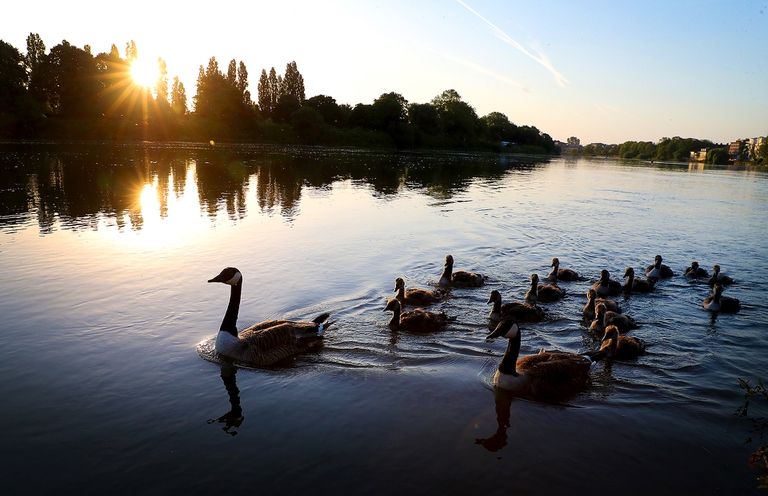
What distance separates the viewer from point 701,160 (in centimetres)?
18938

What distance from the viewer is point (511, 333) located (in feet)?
28.9

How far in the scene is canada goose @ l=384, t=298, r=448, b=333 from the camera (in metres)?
10.9

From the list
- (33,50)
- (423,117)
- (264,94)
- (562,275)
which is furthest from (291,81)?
(562,275)

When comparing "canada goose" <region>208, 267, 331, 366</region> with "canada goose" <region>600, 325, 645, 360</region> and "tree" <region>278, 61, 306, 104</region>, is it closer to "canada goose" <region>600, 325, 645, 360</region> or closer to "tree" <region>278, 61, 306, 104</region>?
"canada goose" <region>600, 325, 645, 360</region>

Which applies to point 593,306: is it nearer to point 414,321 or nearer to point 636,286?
point 636,286

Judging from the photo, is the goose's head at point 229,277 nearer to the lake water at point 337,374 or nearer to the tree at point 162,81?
the lake water at point 337,374

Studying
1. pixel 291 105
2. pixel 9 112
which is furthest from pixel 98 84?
pixel 291 105

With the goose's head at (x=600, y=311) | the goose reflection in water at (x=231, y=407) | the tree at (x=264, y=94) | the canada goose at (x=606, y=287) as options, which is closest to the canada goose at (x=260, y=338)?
the goose reflection in water at (x=231, y=407)

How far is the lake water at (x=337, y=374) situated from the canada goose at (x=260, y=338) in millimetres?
285

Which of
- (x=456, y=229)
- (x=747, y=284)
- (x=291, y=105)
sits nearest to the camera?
(x=747, y=284)

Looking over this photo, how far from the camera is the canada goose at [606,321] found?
11.3m

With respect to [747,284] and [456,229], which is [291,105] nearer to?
[456,229]

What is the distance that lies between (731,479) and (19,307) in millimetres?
13239

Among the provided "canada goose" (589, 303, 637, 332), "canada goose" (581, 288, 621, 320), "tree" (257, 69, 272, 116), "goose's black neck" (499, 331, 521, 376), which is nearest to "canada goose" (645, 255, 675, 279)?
"canada goose" (581, 288, 621, 320)
